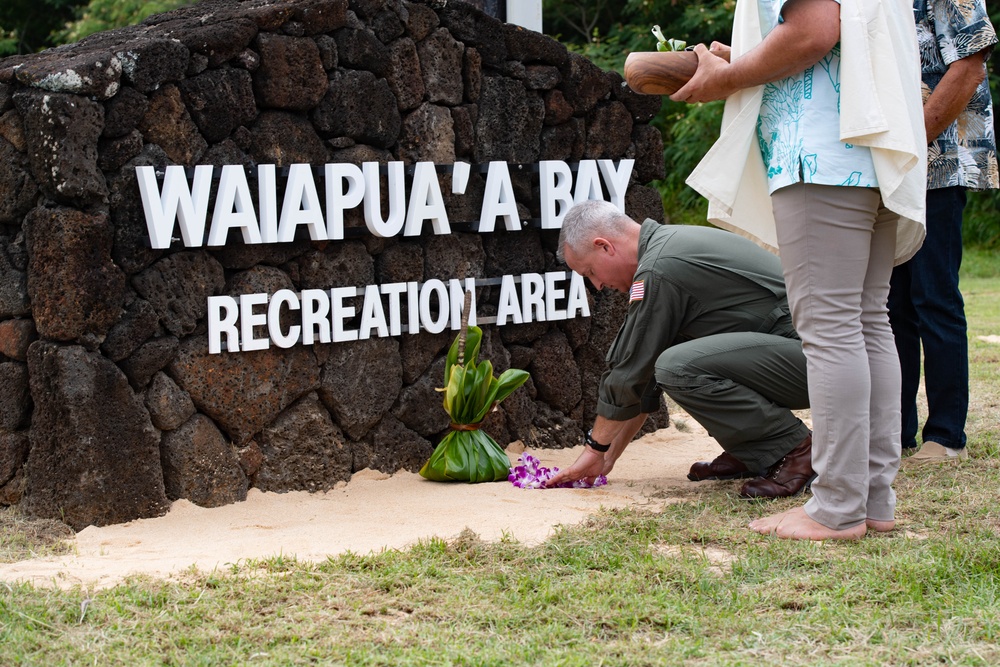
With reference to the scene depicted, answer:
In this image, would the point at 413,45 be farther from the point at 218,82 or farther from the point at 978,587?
the point at 978,587

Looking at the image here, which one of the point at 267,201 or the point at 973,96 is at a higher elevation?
the point at 973,96

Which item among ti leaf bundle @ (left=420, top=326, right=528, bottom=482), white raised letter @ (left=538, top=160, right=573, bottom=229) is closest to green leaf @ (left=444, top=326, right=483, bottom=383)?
ti leaf bundle @ (left=420, top=326, right=528, bottom=482)

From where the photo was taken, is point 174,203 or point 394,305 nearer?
point 174,203

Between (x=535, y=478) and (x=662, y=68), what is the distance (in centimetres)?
151

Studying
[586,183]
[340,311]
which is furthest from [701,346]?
[340,311]

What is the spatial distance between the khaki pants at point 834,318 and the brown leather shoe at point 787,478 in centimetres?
59

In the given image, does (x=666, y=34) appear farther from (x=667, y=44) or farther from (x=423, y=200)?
(x=667, y=44)

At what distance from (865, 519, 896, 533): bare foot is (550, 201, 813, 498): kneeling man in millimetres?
532

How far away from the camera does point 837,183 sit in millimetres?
2879

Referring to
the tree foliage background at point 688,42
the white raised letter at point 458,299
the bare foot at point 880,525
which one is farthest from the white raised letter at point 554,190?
the tree foliage background at point 688,42

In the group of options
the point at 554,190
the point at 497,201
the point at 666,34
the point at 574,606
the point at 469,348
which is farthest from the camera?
the point at 666,34

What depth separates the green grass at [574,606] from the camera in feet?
7.77

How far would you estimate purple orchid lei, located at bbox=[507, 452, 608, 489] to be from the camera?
3.95 meters

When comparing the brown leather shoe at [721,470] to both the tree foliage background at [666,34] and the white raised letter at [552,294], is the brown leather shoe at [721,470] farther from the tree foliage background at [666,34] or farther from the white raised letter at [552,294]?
the tree foliage background at [666,34]
